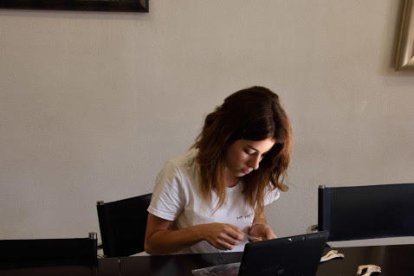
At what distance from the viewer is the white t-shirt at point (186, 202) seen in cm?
129

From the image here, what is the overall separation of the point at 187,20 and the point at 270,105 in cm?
80


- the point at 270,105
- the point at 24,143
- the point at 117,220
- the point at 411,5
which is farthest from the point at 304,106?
the point at 24,143

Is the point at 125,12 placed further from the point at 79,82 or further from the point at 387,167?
the point at 387,167

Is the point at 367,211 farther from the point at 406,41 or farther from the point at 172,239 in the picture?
the point at 406,41

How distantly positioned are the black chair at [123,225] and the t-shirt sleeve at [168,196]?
0.64 feet

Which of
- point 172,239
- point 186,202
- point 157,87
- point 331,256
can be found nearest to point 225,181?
point 186,202

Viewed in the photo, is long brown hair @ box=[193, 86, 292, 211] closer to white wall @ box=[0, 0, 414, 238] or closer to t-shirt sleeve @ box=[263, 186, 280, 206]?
t-shirt sleeve @ box=[263, 186, 280, 206]

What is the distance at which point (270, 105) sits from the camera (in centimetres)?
118

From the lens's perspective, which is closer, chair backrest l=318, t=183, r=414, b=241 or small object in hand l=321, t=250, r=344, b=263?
small object in hand l=321, t=250, r=344, b=263

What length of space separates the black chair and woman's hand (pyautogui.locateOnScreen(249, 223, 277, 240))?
41 centimetres

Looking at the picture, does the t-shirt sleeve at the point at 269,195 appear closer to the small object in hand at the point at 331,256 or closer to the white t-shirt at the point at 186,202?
the white t-shirt at the point at 186,202

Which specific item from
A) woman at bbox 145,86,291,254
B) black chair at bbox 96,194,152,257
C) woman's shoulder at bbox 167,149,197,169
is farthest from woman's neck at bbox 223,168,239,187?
black chair at bbox 96,194,152,257

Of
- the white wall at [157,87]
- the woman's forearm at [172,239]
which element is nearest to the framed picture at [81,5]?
the white wall at [157,87]

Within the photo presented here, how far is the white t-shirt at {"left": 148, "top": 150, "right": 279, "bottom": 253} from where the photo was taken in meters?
1.29
